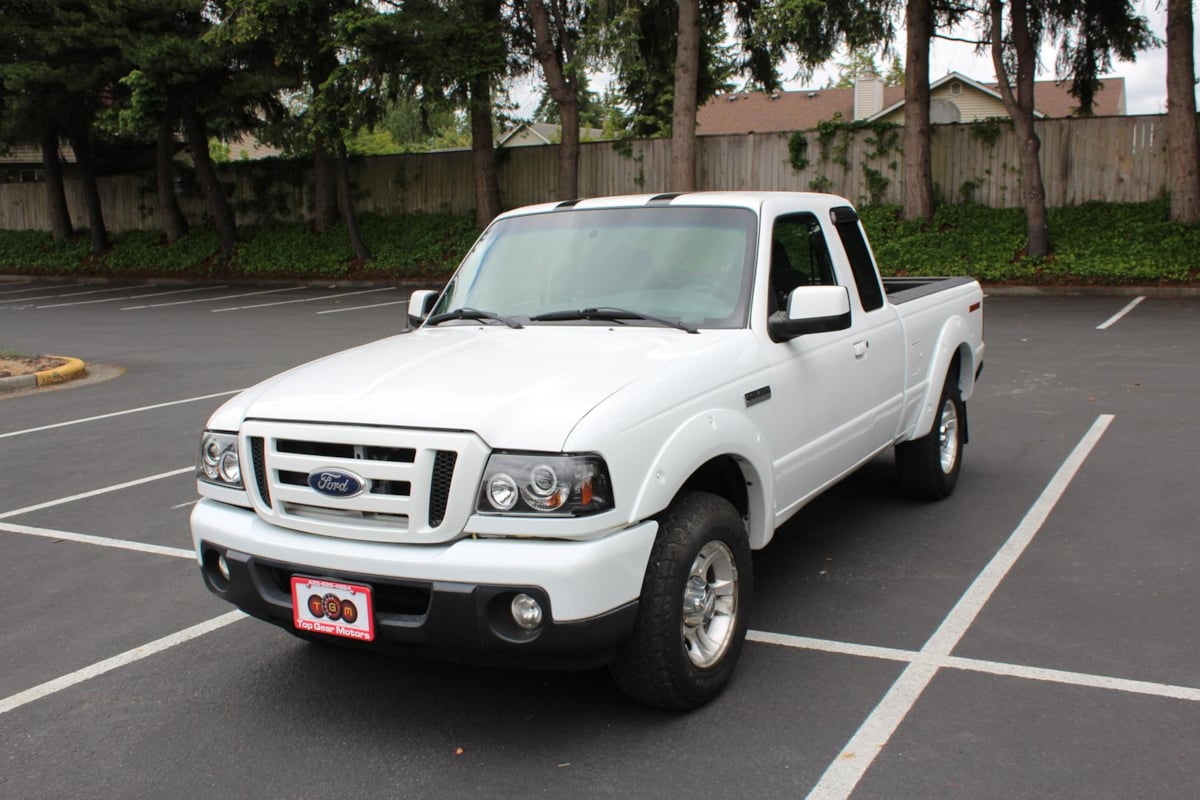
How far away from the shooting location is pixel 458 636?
3453mm

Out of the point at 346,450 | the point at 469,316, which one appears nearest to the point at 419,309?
the point at 469,316

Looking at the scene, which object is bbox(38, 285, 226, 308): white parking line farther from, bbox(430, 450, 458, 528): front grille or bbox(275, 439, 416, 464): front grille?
bbox(430, 450, 458, 528): front grille

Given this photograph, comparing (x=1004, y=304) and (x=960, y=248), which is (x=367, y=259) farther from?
(x=1004, y=304)

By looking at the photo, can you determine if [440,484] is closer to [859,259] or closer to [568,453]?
[568,453]

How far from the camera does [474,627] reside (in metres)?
3.43

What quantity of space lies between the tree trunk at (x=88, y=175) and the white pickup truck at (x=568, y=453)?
32.6 meters

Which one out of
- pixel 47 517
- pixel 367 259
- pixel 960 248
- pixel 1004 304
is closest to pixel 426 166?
pixel 367 259

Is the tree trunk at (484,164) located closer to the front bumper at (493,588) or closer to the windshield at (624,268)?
the windshield at (624,268)

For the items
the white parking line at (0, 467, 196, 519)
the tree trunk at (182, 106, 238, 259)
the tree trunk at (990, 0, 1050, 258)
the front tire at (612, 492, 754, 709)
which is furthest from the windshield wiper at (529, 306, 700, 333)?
the tree trunk at (182, 106, 238, 259)

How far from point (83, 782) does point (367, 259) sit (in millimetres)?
26137

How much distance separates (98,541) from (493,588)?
397 centimetres

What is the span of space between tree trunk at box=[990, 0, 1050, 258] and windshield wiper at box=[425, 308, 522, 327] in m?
18.1

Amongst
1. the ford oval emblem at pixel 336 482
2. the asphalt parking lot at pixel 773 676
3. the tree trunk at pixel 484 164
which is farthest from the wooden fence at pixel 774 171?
the ford oval emblem at pixel 336 482

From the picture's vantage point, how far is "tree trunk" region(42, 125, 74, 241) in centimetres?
3419
